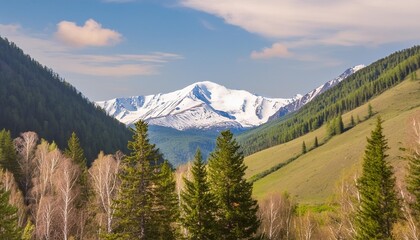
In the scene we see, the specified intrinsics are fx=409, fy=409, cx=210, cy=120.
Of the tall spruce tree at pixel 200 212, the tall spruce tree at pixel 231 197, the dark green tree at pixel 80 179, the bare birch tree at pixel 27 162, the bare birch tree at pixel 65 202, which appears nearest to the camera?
the tall spruce tree at pixel 200 212

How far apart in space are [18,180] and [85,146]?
114 meters

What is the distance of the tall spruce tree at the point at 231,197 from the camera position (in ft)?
119

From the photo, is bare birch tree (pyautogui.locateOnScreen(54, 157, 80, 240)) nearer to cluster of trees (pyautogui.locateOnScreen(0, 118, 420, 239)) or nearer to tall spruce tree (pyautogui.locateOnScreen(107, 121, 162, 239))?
cluster of trees (pyautogui.locateOnScreen(0, 118, 420, 239))

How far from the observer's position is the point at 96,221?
58.7 m

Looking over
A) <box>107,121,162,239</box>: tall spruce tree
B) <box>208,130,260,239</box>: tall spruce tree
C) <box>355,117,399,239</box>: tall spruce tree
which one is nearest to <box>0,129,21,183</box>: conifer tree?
<box>107,121,162,239</box>: tall spruce tree

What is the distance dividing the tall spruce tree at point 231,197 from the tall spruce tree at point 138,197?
634 centimetres

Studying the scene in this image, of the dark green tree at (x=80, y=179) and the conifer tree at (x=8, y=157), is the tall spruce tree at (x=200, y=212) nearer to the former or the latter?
the dark green tree at (x=80, y=179)

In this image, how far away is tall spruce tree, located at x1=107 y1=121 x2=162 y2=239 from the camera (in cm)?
3262

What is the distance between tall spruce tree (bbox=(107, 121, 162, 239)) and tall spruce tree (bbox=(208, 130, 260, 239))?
634cm

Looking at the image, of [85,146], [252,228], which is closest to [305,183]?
[85,146]

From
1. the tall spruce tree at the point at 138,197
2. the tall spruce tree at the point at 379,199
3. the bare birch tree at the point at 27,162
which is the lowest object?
the tall spruce tree at the point at 379,199

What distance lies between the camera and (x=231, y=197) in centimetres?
3688

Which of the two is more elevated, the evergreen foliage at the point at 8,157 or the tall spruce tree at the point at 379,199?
the evergreen foliage at the point at 8,157

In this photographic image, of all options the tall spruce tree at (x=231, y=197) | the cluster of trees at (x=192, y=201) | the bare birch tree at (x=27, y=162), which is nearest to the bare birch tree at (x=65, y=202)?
the cluster of trees at (x=192, y=201)
